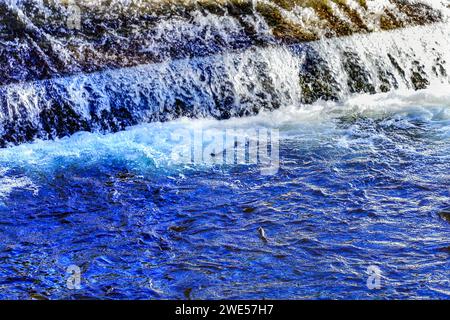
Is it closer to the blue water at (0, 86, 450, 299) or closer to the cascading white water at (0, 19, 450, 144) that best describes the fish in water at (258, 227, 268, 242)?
the blue water at (0, 86, 450, 299)

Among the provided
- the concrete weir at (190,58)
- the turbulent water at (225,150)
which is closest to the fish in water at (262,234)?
the turbulent water at (225,150)

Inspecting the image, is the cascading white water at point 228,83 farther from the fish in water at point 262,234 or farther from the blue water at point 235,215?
the fish in water at point 262,234

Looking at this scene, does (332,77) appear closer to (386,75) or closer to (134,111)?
(386,75)

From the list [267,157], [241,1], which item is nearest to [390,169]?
[267,157]

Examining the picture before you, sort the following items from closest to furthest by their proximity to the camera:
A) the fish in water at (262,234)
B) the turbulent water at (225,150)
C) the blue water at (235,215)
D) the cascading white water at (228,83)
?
the blue water at (235,215) → the turbulent water at (225,150) → the fish in water at (262,234) → the cascading white water at (228,83)

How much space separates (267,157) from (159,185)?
120 cm

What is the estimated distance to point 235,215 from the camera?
20.6ft

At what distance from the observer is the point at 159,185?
704 centimetres

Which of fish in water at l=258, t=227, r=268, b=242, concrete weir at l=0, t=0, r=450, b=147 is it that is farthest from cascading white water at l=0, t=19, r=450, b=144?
fish in water at l=258, t=227, r=268, b=242

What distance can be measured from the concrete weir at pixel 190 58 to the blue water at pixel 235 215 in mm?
379

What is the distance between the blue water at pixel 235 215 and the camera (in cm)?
522

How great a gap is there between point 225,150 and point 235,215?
1.69 metres

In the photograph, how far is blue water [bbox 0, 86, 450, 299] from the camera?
17.1 ft

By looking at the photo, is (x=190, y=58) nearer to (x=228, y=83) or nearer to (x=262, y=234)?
(x=228, y=83)
